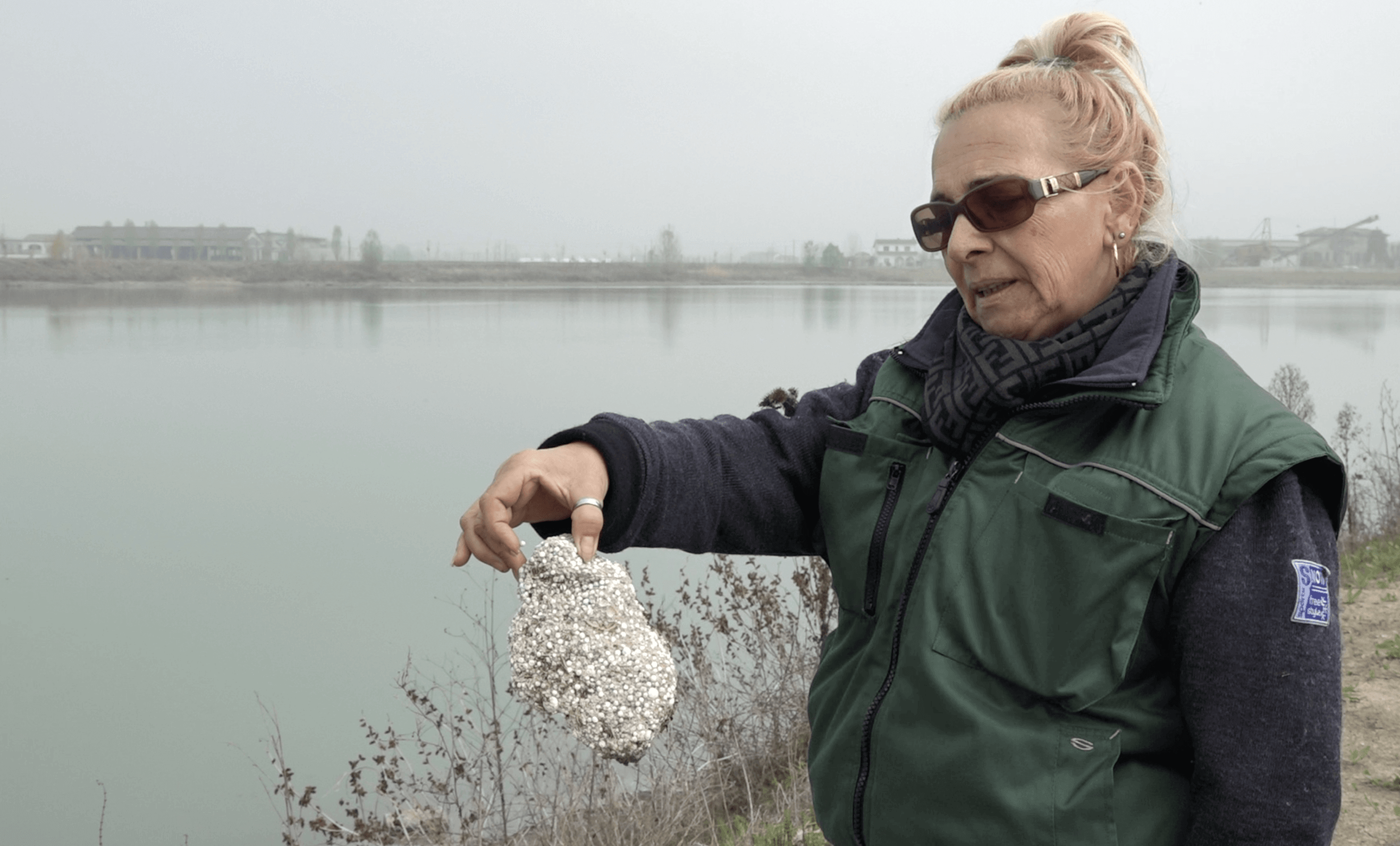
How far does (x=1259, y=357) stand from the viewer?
1539 centimetres

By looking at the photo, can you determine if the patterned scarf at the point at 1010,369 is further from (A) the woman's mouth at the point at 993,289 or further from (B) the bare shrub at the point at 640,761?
(B) the bare shrub at the point at 640,761

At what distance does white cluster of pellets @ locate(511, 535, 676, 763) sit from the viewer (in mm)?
1930

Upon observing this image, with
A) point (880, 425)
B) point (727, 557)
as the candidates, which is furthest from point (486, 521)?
point (727, 557)

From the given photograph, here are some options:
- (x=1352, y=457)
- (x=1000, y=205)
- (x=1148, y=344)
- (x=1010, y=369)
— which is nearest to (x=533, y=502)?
(x=1010, y=369)

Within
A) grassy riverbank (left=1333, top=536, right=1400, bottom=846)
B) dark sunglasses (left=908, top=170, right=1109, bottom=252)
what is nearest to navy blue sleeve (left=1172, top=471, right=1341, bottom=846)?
dark sunglasses (left=908, top=170, right=1109, bottom=252)

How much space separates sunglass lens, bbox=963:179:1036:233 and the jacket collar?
0.84 feet

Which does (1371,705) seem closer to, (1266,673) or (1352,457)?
(1266,673)

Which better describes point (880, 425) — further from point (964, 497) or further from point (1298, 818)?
point (1298, 818)

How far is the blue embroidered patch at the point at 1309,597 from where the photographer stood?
1423mm

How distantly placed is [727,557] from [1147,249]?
13.7 ft

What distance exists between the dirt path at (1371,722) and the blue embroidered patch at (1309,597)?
1.96 m

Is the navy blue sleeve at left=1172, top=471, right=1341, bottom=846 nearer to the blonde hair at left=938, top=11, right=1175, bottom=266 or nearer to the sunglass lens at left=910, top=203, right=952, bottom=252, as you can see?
the blonde hair at left=938, top=11, right=1175, bottom=266

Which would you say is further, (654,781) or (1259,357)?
(1259,357)

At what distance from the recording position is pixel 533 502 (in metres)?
1.88
